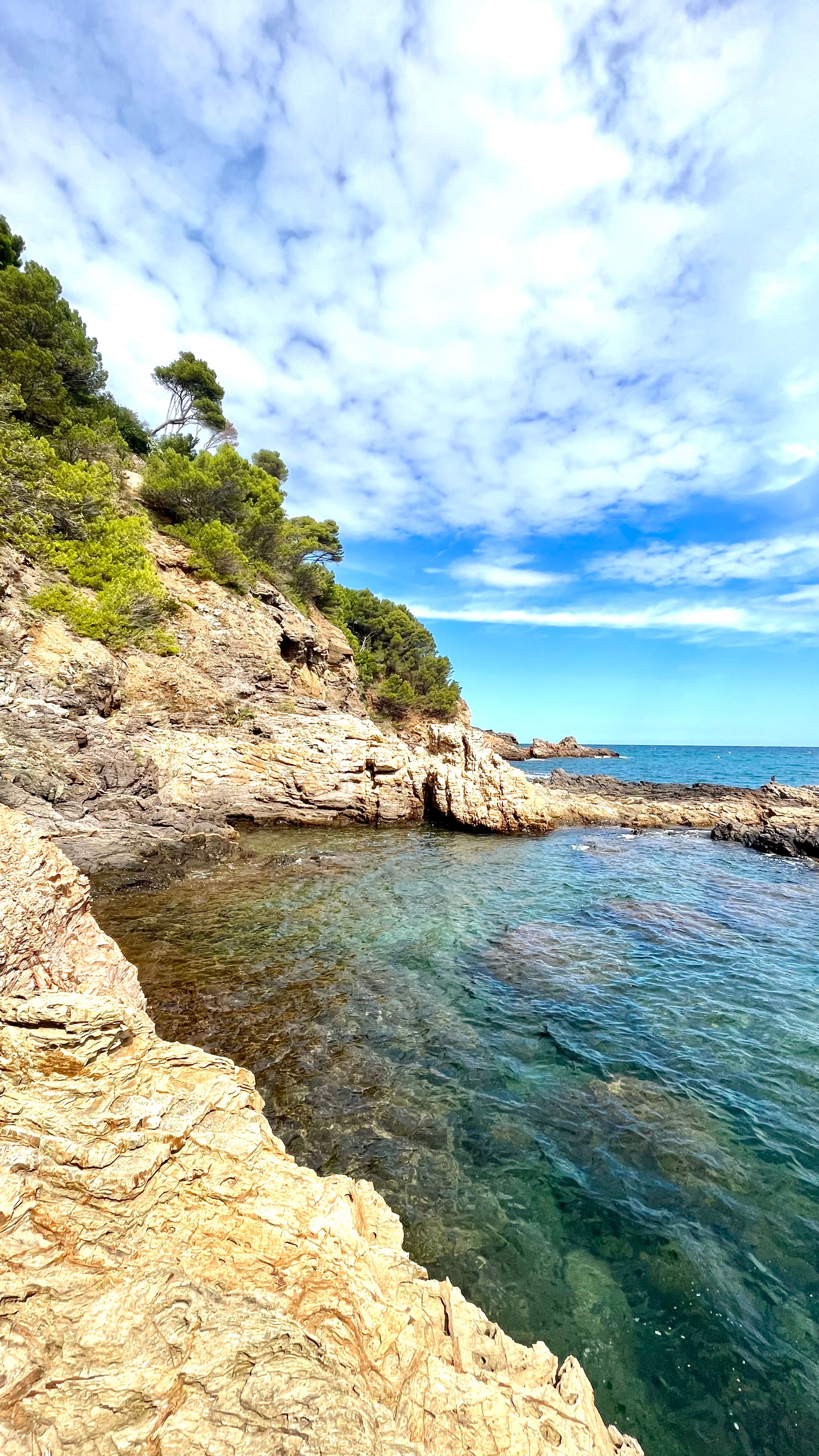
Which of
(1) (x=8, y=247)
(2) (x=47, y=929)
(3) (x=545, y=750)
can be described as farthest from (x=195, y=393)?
(3) (x=545, y=750)

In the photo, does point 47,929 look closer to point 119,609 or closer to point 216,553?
point 119,609

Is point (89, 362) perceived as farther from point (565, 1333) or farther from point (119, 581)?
point (565, 1333)

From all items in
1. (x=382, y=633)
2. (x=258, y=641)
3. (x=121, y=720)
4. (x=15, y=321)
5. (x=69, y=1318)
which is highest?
(x=15, y=321)

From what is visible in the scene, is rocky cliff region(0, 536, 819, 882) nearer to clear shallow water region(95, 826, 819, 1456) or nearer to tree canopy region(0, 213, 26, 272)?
clear shallow water region(95, 826, 819, 1456)

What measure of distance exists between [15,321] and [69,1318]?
114 feet

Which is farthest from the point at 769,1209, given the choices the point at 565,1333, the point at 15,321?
the point at 15,321

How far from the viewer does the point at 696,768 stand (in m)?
88.8

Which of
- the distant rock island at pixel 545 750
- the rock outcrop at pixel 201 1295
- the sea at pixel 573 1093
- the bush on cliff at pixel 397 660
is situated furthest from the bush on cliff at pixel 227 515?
the distant rock island at pixel 545 750

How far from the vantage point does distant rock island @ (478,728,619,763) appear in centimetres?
8825

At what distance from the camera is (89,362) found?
2753 centimetres

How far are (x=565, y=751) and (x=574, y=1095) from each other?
Result: 103034mm

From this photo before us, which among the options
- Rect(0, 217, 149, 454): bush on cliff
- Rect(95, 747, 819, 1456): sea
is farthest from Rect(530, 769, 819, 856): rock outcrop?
Rect(0, 217, 149, 454): bush on cliff

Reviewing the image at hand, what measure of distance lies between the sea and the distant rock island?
72.0 meters

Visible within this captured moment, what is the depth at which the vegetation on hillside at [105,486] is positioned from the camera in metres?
21.4
